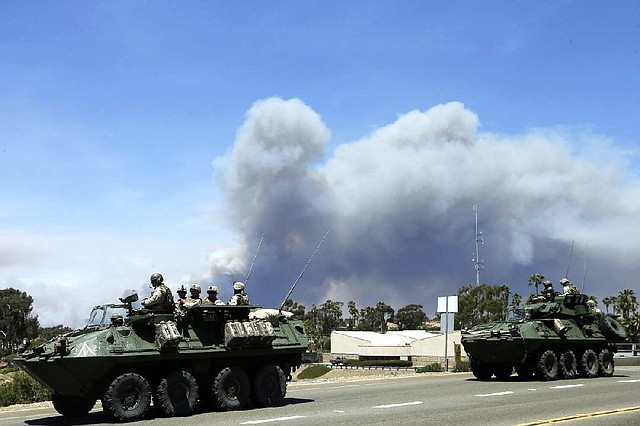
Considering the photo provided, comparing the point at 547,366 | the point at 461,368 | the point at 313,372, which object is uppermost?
the point at 547,366

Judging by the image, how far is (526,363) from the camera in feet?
79.5

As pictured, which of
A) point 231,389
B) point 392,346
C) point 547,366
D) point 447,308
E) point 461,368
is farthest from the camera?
point 392,346

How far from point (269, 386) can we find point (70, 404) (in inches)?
166

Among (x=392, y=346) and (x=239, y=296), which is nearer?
(x=239, y=296)

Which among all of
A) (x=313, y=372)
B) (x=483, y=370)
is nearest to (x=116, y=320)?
(x=483, y=370)

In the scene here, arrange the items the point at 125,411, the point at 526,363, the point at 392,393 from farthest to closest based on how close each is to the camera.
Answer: the point at 526,363 → the point at 392,393 → the point at 125,411

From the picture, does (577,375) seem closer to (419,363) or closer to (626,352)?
(626,352)

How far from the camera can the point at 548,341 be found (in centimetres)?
2405

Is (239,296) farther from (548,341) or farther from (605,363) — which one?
(605,363)

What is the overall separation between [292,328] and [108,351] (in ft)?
17.2

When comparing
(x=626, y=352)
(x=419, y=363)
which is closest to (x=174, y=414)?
(x=626, y=352)

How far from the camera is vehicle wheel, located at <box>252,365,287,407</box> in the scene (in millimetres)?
17188

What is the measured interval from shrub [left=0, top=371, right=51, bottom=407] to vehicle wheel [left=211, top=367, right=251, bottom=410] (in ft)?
22.4

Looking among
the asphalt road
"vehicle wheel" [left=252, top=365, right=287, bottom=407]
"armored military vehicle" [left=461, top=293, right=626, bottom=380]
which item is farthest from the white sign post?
"vehicle wheel" [left=252, top=365, right=287, bottom=407]
